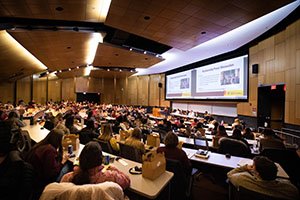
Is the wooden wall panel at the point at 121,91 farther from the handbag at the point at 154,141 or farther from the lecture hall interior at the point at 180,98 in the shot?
the handbag at the point at 154,141

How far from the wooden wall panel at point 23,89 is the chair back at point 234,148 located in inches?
709

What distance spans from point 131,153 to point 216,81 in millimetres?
8241

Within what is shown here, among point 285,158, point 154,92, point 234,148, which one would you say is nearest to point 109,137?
point 234,148

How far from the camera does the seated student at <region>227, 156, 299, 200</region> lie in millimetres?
1785

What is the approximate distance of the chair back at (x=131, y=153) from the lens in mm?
2961

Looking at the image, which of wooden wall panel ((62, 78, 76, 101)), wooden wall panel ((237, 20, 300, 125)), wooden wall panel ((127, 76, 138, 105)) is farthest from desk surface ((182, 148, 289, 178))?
wooden wall panel ((62, 78, 76, 101))

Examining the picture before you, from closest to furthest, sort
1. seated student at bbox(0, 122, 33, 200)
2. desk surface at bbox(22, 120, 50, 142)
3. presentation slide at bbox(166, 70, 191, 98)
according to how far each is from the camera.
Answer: seated student at bbox(0, 122, 33, 200) < desk surface at bbox(22, 120, 50, 142) < presentation slide at bbox(166, 70, 191, 98)

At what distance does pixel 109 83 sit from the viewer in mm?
20422

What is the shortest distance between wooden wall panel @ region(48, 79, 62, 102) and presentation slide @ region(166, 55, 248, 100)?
13.1m

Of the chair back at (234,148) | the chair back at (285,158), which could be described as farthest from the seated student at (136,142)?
the chair back at (285,158)

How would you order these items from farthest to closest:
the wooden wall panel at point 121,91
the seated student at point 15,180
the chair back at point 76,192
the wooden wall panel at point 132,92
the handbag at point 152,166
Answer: the wooden wall panel at point 121,91 → the wooden wall panel at point 132,92 → the handbag at point 152,166 → the seated student at point 15,180 → the chair back at point 76,192

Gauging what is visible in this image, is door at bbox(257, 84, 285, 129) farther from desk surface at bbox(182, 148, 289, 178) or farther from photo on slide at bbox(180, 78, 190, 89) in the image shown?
photo on slide at bbox(180, 78, 190, 89)

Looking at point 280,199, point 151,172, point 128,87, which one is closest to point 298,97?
point 280,199

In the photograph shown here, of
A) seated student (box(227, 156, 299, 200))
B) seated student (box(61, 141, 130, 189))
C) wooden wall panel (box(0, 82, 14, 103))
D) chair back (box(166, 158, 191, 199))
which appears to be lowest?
chair back (box(166, 158, 191, 199))
